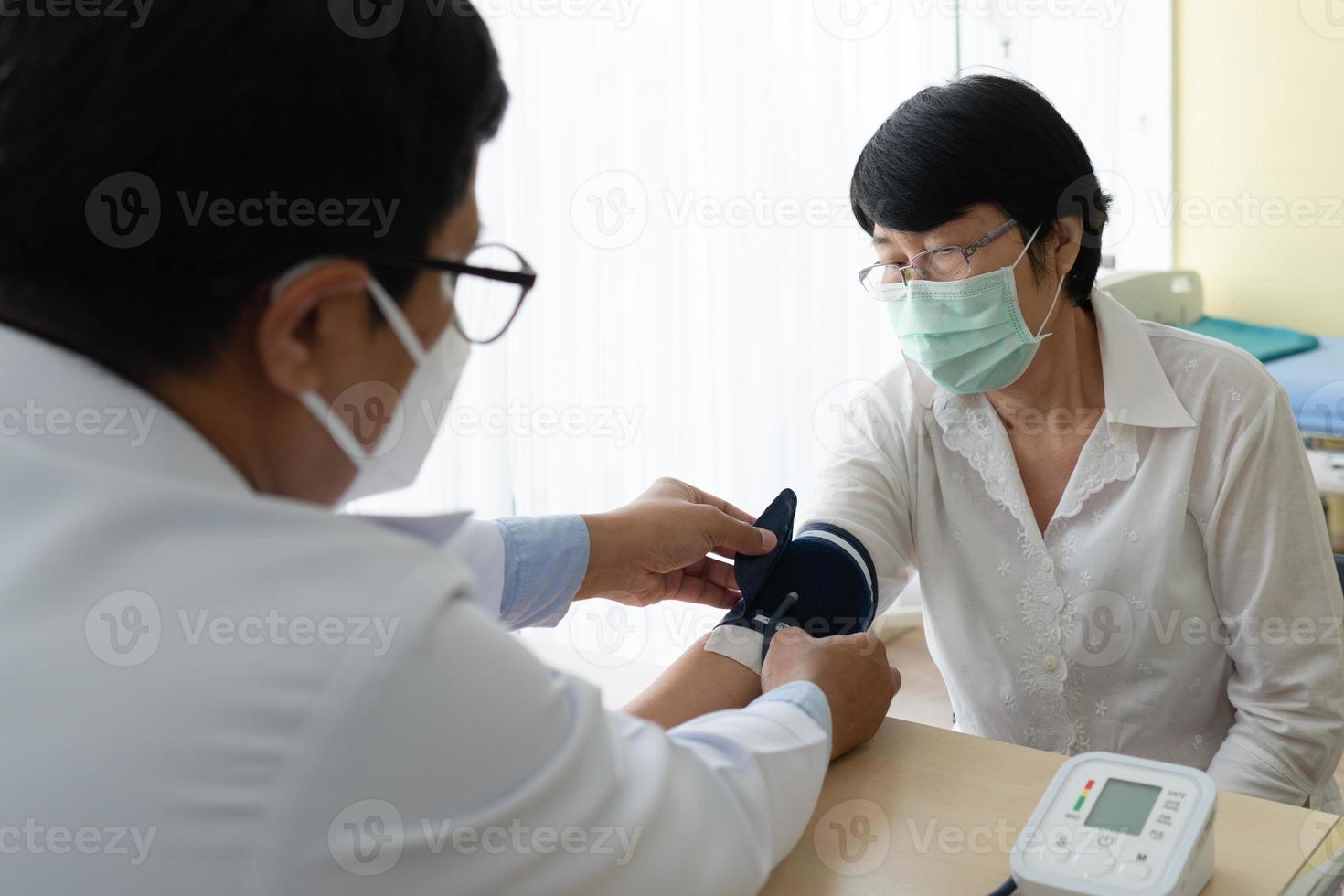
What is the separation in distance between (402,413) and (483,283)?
0.11 m

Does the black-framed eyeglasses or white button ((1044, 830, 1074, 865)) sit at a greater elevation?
the black-framed eyeglasses

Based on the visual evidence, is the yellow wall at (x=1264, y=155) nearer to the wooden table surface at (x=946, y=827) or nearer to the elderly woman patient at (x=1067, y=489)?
the elderly woman patient at (x=1067, y=489)

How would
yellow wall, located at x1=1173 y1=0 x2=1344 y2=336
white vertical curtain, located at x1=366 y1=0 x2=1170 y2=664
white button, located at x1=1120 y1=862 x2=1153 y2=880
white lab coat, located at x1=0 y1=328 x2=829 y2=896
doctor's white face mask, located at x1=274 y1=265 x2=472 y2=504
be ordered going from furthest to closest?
yellow wall, located at x1=1173 y1=0 x2=1344 y2=336 → white vertical curtain, located at x1=366 y1=0 x2=1170 y2=664 → white button, located at x1=1120 y1=862 x2=1153 y2=880 → doctor's white face mask, located at x1=274 y1=265 x2=472 y2=504 → white lab coat, located at x1=0 y1=328 x2=829 y2=896

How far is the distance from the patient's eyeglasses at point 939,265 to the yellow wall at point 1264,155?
3041mm

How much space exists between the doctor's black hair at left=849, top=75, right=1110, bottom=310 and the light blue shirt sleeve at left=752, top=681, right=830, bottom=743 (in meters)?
0.73

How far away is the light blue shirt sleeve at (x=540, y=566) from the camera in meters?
1.31

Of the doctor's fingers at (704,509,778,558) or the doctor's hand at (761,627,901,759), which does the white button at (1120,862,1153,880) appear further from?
the doctor's fingers at (704,509,778,558)

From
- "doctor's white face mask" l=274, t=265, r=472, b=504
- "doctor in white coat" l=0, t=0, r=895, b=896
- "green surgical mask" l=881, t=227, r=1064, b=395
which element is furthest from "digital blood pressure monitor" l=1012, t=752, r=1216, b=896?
"green surgical mask" l=881, t=227, r=1064, b=395

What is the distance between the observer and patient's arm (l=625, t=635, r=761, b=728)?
1.30 m

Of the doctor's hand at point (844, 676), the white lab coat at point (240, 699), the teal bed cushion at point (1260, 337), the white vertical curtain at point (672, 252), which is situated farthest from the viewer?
the teal bed cushion at point (1260, 337)

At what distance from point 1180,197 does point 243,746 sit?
4.35 metres

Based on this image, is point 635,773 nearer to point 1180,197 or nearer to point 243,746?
point 243,746

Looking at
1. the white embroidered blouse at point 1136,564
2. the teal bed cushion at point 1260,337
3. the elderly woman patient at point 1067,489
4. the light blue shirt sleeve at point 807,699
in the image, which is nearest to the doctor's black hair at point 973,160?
the elderly woman patient at point 1067,489

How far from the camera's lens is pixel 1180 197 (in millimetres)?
4289
